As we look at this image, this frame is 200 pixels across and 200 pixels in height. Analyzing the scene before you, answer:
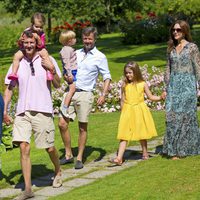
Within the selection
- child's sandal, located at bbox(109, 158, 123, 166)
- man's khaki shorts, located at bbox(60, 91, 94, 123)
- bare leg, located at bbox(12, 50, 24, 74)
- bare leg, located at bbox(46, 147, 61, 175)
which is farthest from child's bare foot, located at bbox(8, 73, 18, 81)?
child's sandal, located at bbox(109, 158, 123, 166)

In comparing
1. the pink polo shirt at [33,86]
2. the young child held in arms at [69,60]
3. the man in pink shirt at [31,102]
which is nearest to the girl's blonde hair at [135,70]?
the young child held in arms at [69,60]

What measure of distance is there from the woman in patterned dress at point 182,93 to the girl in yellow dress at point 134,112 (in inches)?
14.1

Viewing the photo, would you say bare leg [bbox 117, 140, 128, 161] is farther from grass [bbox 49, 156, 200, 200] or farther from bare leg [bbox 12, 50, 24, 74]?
bare leg [bbox 12, 50, 24, 74]

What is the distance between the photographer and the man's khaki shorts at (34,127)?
7621mm

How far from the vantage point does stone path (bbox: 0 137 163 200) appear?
7836 millimetres

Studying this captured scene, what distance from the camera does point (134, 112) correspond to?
30.6 ft

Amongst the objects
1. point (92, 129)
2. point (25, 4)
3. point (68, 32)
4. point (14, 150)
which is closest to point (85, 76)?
point (68, 32)

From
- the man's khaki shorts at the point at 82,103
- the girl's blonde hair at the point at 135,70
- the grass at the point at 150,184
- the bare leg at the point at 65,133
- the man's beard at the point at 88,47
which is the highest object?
the man's beard at the point at 88,47

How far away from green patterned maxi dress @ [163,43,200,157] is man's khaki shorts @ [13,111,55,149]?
2013 millimetres

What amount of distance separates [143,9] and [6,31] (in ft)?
37.2

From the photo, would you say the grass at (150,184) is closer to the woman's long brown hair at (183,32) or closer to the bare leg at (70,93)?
the bare leg at (70,93)

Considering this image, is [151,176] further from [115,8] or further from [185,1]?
[115,8]

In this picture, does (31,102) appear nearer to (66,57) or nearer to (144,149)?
(66,57)

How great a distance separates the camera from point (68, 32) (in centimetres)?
909
